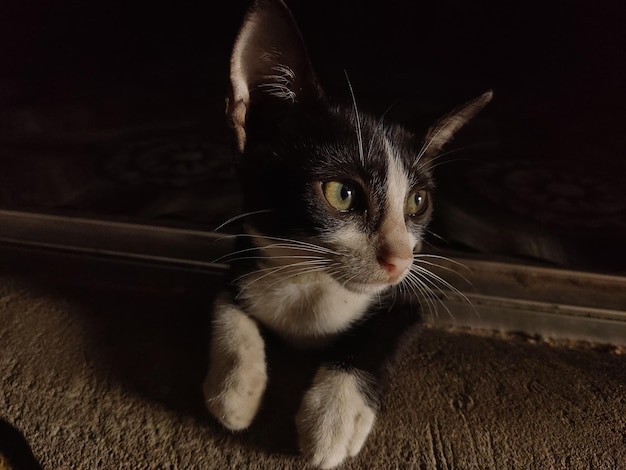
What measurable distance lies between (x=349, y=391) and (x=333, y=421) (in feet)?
0.16

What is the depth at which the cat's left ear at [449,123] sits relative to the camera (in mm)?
773

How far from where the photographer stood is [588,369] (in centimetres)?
92

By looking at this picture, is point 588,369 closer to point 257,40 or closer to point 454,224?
point 454,224

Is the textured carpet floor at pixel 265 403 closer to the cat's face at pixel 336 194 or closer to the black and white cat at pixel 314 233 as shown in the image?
the black and white cat at pixel 314 233

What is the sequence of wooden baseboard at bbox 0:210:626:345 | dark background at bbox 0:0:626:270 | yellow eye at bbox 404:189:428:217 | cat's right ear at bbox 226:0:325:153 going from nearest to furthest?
cat's right ear at bbox 226:0:325:153 → yellow eye at bbox 404:189:428:217 → dark background at bbox 0:0:626:270 → wooden baseboard at bbox 0:210:626:345

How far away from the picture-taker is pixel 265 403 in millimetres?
784

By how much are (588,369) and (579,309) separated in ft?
0.49

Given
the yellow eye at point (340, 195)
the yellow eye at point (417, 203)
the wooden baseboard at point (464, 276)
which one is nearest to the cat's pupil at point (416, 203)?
the yellow eye at point (417, 203)

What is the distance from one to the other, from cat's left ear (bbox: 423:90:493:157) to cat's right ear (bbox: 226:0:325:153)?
0.18 metres

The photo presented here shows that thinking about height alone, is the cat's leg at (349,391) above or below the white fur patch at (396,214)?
below

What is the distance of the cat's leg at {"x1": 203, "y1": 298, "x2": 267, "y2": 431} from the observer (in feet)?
2.36

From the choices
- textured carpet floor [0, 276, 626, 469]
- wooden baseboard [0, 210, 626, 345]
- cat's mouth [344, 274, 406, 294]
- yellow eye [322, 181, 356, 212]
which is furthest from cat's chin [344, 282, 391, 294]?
wooden baseboard [0, 210, 626, 345]

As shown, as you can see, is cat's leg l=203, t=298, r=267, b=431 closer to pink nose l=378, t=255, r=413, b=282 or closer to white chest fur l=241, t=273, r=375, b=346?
white chest fur l=241, t=273, r=375, b=346

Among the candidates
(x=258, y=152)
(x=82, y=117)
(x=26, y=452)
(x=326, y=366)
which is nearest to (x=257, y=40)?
(x=258, y=152)
